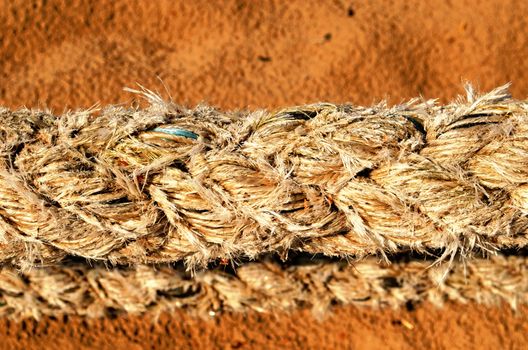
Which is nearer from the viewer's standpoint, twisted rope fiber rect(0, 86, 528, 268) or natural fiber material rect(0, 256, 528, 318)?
twisted rope fiber rect(0, 86, 528, 268)

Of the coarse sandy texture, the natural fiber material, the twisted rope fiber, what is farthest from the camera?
the coarse sandy texture

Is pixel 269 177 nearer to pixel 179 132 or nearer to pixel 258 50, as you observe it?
pixel 179 132

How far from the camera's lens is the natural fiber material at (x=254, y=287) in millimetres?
1250

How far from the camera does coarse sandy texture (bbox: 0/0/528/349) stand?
145 centimetres


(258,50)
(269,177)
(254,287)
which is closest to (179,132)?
(269,177)

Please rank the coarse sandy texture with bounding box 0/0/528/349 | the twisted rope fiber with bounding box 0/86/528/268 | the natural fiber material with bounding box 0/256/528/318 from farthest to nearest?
the coarse sandy texture with bounding box 0/0/528/349, the natural fiber material with bounding box 0/256/528/318, the twisted rope fiber with bounding box 0/86/528/268

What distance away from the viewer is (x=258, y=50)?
1494mm

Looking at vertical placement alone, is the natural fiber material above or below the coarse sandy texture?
below

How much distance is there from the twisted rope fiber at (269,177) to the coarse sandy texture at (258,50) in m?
0.44

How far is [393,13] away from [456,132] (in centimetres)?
64

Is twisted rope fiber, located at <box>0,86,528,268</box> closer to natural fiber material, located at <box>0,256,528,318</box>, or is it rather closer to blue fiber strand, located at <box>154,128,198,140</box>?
blue fiber strand, located at <box>154,128,198,140</box>

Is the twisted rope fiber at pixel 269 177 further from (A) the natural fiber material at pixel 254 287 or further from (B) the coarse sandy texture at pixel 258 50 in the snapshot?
(B) the coarse sandy texture at pixel 258 50

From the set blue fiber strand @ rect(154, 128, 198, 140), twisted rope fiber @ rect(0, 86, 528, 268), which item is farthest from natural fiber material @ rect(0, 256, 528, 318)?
blue fiber strand @ rect(154, 128, 198, 140)

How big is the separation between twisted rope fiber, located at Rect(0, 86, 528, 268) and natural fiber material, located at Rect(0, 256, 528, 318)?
0.25 metres
